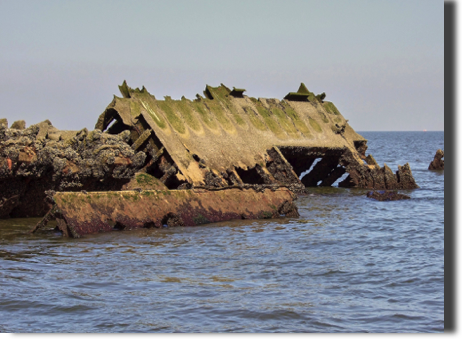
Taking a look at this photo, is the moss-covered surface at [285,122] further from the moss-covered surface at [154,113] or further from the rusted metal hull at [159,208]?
the rusted metal hull at [159,208]

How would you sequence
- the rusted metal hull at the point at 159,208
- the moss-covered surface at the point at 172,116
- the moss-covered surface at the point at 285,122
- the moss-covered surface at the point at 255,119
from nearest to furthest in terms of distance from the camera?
the rusted metal hull at the point at 159,208, the moss-covered surface at the point at 172,116, the moss-covered surface at the point at 255,119, the moss-covered surface at the point at 285,122

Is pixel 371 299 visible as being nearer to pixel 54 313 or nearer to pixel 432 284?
pixel 432 284

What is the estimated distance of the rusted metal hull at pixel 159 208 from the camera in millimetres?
10320

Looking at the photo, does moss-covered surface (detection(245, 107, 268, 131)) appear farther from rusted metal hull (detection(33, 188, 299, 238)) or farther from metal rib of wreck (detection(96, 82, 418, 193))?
rusted metal hull (detection(33, 188, 299, 238))

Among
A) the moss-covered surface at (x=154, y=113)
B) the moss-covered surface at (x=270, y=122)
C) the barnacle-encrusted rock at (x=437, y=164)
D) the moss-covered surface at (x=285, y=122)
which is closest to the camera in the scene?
the moss-covered surface at (x=154, y=113)

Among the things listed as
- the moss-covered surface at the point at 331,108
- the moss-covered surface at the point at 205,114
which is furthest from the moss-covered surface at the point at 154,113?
the moss-covered surface at the point at 331,108

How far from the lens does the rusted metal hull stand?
33.9 feet

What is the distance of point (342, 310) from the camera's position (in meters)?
6.12

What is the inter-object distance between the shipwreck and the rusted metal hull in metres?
0.02

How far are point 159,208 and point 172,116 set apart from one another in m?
6.89

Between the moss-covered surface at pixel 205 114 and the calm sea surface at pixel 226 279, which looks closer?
the calm sea surface at pixel 226 279

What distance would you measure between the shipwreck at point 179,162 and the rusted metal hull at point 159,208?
0.07 ft

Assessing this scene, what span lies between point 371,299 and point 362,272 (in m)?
1.47
